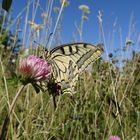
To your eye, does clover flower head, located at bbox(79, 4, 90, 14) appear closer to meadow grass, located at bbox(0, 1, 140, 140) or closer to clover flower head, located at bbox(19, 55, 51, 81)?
meadow grass, located at bbox(0, 1, 140, 140)

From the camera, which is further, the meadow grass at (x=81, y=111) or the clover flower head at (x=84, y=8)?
the clover flower head at (x=84, y=8)

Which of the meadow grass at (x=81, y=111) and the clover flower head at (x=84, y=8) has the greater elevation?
the clover flower head at (x=84, y=8)

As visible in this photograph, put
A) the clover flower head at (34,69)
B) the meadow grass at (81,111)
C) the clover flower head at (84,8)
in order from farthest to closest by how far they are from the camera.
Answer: the clover flower head at (84,8) → the meadow grass at (81,111) → the clover flower head at (34,69)

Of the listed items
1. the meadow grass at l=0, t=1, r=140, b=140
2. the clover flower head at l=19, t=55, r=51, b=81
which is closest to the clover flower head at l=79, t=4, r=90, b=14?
the meadow grass at l=0, t=1, r=140, b=140

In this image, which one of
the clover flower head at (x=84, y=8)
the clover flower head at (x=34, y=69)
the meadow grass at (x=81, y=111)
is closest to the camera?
the clover flower head at (x=34, y=69)

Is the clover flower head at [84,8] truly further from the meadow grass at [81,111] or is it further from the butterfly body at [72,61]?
the butterfly body at [72,61]

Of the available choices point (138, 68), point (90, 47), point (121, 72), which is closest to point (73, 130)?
point (90, 47)

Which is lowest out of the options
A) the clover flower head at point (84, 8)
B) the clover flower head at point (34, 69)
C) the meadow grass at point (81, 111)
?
the meadow grass at point (81, 111)

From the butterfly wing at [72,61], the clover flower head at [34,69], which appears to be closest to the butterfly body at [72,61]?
the butterfly wing at [72,61]

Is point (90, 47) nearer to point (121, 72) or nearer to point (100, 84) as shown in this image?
point (100, 84)
